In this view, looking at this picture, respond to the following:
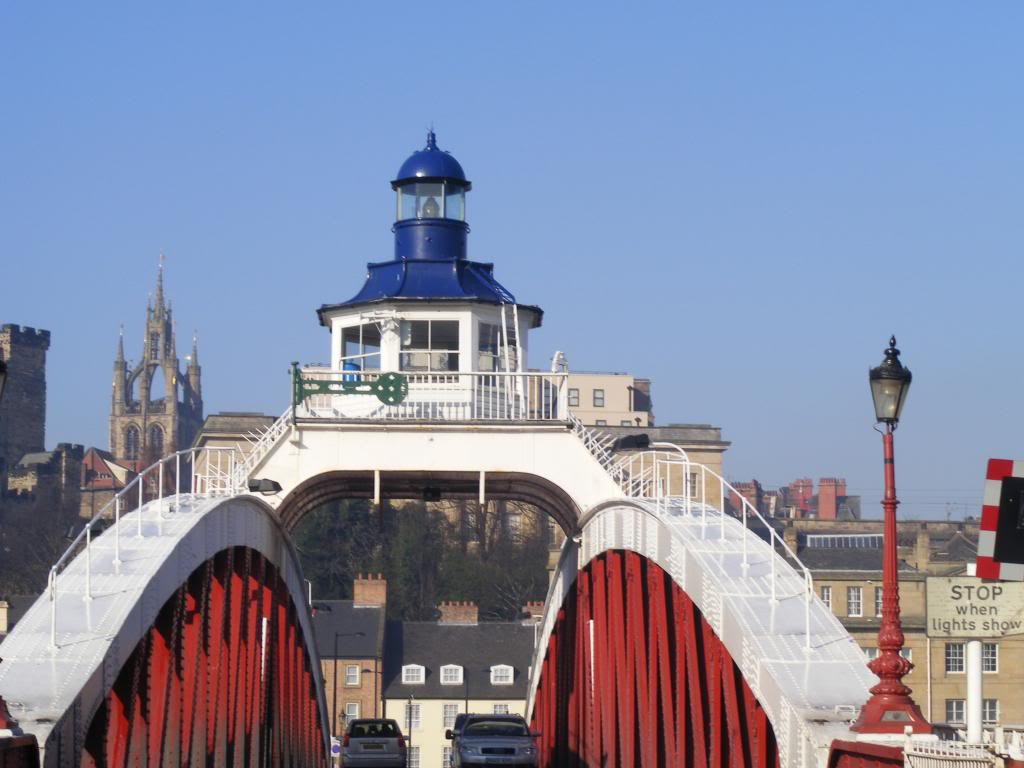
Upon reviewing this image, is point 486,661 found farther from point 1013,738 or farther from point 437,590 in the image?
point 1013,738

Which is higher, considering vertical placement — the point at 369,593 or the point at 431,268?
the point at 431,268

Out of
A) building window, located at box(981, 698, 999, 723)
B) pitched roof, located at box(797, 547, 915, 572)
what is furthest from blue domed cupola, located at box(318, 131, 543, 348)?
pitched roof, located at box(797, 547, 915, 572)

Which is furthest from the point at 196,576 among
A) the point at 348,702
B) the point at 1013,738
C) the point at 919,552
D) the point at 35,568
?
the point at 35,568

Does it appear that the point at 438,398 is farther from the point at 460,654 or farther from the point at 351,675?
the point at 460,654

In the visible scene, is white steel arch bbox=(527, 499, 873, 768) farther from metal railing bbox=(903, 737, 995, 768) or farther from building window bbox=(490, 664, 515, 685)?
building window bbox=(490, 664, 515, 685)

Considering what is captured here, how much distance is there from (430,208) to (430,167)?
0.84 m

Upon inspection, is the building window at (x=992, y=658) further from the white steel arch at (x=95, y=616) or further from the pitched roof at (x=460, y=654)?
the white steel arch at (x=95, y=616)

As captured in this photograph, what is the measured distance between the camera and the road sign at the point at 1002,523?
16.9 m

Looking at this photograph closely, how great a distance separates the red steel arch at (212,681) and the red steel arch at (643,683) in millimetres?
5238

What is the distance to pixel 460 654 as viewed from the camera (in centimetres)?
9994

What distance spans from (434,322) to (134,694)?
18.8 meters

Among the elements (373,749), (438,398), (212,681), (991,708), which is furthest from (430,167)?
(991,708)

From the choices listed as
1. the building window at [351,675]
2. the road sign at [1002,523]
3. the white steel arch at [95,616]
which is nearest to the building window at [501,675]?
the building window at [351,675]

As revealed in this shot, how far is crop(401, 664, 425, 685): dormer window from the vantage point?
9775cm
